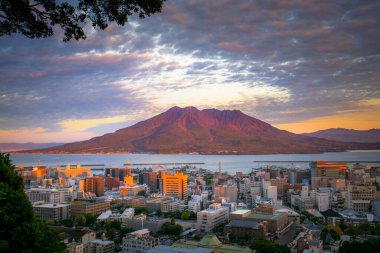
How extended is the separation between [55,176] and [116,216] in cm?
1671

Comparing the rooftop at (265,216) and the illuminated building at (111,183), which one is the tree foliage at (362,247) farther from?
the illuminated building at (111,183)

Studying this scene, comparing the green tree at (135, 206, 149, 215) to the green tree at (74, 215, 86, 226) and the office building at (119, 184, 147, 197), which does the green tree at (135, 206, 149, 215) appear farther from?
the office building at (119, 184, 147, 197)

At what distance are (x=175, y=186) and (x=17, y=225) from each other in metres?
17.7

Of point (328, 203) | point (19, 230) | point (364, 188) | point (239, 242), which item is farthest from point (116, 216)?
point (19, 230)

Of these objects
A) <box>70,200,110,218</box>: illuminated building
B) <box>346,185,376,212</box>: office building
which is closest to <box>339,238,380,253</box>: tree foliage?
<box>346,185,376,212</box>: office building

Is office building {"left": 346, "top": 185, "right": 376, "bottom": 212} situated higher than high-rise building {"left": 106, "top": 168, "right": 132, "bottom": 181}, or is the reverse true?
high-rise building {"left": 106, "top": 168, "right": 132, "bottom": 181}

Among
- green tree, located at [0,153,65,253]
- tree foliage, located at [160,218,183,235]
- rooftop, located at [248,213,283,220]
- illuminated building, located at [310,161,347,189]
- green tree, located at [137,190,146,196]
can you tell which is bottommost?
tree foliage, located at [160,218,183,235]

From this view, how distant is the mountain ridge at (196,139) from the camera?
6178 centimetres

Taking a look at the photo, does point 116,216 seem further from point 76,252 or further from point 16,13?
point 16,13

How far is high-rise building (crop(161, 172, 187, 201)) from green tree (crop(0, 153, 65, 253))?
1740 cm

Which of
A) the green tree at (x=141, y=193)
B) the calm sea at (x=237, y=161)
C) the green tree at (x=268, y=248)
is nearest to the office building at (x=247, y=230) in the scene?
the green tree at (x=268, y=248)

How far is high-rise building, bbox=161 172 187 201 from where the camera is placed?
19.5m

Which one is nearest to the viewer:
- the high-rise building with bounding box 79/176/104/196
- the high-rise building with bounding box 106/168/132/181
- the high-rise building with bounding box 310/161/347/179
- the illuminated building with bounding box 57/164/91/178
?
the high-rise building with bounding box 79/176/104/196

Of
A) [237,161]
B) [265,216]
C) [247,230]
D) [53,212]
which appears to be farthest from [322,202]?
[237,161]
